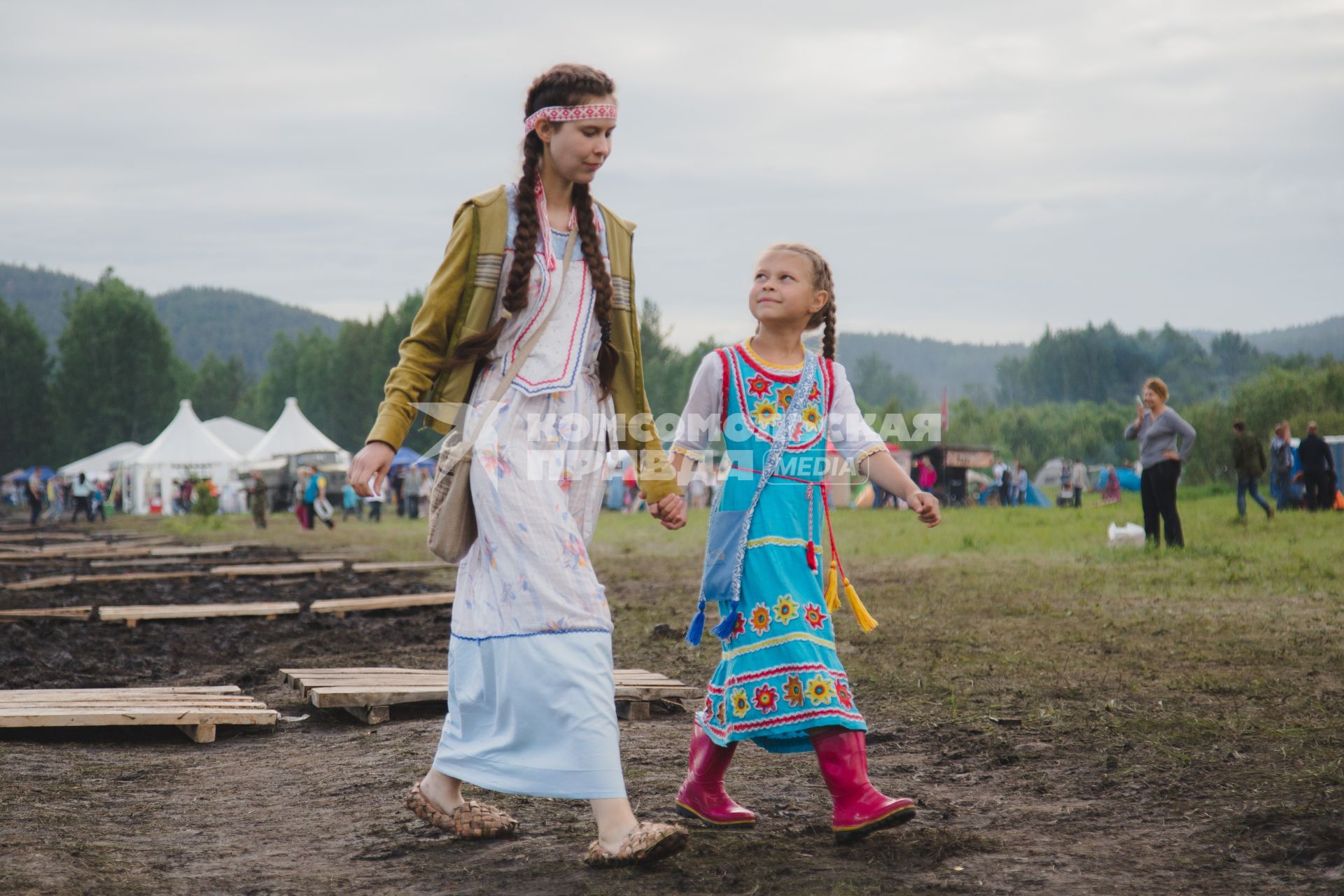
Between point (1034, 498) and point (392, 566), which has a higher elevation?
point (392, 566)

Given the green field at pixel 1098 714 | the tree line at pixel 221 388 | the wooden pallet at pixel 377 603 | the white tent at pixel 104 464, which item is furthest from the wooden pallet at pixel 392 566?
the white tent at pixel 104 464

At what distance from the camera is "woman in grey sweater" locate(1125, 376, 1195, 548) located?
13281 millimetres

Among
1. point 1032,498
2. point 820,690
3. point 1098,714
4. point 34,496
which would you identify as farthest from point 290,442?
point 820,690

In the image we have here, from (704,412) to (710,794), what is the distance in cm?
121

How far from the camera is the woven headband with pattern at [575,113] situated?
3.67m

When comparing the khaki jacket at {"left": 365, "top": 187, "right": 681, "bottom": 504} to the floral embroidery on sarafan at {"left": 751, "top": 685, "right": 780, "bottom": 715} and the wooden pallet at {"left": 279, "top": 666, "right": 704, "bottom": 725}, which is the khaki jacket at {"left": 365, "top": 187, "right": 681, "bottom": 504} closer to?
the floral embroidery on sarafan at {"left": 751, "top": 685, "right": 780, "bottom": 715}

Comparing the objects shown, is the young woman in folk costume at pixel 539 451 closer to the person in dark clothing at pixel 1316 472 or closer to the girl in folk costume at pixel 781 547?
the girl in folk costume at pixel 781 547

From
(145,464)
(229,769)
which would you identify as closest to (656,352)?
(145,464)

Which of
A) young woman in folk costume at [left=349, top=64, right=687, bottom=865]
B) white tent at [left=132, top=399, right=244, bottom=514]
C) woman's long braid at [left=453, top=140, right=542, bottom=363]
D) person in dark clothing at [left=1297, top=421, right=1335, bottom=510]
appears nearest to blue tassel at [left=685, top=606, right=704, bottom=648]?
young woman in folk costume at [left=349, top=64, right=687, bottom=865]

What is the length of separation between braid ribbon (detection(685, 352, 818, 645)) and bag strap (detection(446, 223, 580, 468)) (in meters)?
0.81

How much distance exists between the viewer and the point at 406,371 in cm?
360

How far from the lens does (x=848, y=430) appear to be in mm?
4223

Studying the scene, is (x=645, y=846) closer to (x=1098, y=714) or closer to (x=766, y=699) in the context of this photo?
(x=766, y=699)

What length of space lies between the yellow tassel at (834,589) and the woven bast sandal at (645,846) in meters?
0.98
